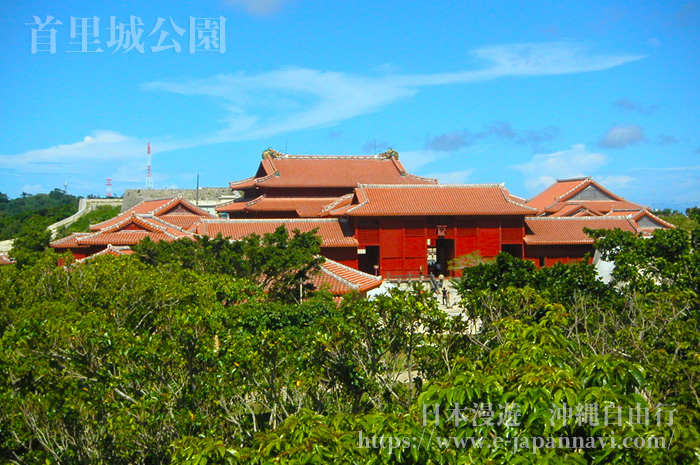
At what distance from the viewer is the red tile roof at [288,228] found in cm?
3142

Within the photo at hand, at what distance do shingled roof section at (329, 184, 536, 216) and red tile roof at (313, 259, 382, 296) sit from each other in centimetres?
1045

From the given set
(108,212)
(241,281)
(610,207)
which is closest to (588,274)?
(241,281)

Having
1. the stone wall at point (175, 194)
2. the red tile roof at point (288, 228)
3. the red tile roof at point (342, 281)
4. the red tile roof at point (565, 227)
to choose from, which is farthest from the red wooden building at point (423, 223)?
the stone wall at point (175, 194)

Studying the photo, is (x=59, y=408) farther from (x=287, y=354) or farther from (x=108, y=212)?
(x=108, y=212)

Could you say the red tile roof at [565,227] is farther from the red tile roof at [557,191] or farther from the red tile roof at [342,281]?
the red tile roof at [342,281]

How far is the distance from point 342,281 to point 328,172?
69.2 feet

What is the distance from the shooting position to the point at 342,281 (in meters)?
20.5

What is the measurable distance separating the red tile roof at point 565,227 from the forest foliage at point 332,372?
1963 cm

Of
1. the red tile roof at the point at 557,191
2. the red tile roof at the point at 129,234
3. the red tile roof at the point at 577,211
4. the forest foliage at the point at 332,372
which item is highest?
the red tile roof at the point at 557,191

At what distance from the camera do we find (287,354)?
8.04 m

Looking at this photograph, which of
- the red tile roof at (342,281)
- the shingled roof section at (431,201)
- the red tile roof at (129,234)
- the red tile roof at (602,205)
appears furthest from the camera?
the red tile roof at (602,205)

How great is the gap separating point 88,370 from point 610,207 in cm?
4345

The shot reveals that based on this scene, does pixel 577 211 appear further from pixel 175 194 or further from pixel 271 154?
pixel 175 194

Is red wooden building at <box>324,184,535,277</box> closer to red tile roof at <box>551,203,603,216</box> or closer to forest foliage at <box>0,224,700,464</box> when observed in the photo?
red tile roof at <box>551,203,603,216</box>
